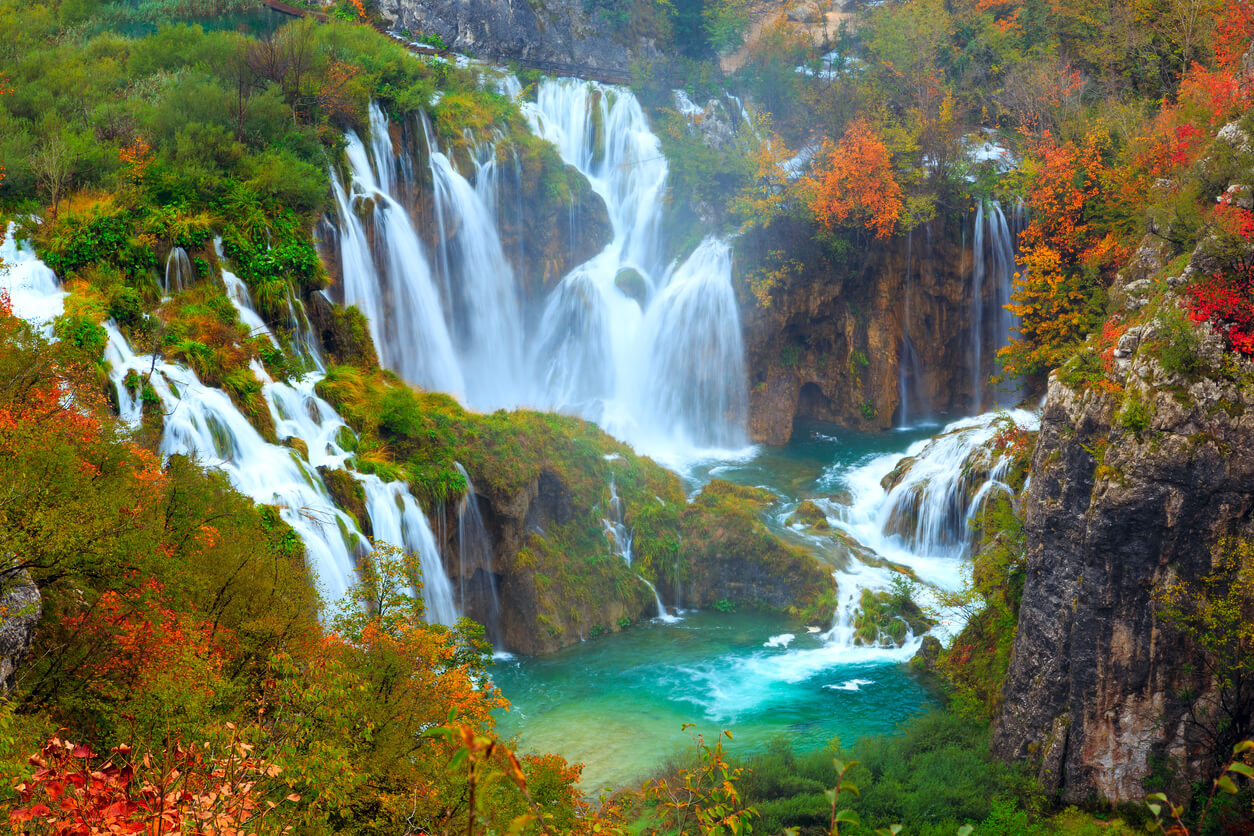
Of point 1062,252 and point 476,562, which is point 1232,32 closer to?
point 1062,252

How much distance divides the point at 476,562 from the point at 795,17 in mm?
34929

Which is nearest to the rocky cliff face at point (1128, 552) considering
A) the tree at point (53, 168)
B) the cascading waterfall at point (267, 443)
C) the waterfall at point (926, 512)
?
the waterfall at point (926, 512)

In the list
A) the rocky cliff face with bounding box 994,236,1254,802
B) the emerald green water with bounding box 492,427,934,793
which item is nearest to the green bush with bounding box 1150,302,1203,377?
the rocky cliff face with bounding box 994,236,1254,802

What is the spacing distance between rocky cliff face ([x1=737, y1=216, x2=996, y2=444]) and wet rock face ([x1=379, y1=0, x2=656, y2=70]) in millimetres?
15660

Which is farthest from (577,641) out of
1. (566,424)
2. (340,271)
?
(340,271)

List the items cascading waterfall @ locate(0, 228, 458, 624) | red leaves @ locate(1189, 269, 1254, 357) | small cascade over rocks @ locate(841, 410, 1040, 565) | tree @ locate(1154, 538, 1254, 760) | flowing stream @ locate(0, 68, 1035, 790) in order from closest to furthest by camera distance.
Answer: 1. tree @ locate(1154, 538, 1254, 760)
2. red leaves @ locate(1189, 269, 1254, 357)
3. cascading waterfall @ locate(0, 228, 458, 624)
4. flowing stream @ locate(0, 68, 1035, 790)
5. small cascade over rocks @ locate(841, 410, 1040, 565)

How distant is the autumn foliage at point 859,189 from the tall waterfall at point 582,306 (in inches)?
151

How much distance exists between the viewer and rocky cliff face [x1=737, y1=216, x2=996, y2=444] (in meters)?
29.9

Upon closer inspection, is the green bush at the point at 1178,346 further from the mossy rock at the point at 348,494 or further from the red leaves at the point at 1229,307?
the mossy rock at the point at 348,494

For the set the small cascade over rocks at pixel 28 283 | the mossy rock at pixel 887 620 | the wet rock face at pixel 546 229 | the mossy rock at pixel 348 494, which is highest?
the wet rock face at pixel 546 229

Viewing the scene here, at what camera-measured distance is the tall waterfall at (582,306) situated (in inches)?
992

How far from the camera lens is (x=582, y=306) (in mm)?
30188

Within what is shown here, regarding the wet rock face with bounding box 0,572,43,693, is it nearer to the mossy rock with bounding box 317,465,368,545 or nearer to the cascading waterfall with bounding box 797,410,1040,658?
the mossy rock with bounding box 317,465,368,545

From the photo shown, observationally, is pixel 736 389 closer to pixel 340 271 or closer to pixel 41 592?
pixel 340 271
